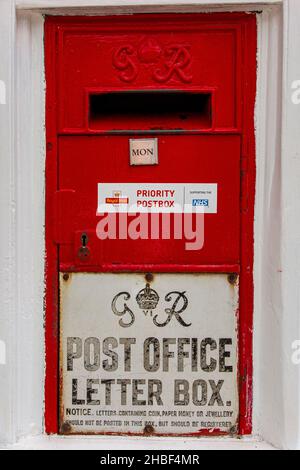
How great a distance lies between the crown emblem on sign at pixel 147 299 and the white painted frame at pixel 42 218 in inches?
15.3

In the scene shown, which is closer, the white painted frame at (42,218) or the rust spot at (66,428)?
the white painted frame at (42,218)

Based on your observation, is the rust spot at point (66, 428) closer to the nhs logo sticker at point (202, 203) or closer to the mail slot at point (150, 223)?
the mail slot at point (150, 223)

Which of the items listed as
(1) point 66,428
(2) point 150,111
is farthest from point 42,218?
(1) point 66,428

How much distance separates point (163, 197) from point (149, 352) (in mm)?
609

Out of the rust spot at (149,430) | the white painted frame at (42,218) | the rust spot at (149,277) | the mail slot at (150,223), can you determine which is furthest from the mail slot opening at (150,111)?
the rust spot at (149,430)

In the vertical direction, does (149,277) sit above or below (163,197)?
below

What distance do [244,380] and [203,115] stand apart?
1046 mm

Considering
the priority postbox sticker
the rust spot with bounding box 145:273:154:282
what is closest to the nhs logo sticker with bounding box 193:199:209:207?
the priority postbox sticker

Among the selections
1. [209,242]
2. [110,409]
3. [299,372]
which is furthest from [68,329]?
[299,372]

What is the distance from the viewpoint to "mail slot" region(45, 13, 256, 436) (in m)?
2.09

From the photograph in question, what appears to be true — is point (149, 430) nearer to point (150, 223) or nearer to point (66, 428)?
point (66, 428)

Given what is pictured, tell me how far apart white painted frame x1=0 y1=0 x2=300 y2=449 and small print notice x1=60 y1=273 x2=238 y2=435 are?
0.09 metres

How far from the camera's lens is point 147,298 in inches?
84.1

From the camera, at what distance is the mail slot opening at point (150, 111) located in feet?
6.88
